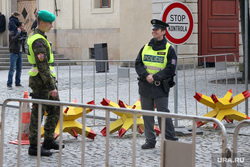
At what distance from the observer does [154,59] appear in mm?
7594

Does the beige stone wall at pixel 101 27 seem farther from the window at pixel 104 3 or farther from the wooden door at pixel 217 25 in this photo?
the wooden door at pixel 217 25

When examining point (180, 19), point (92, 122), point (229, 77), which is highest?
point (180, 19)

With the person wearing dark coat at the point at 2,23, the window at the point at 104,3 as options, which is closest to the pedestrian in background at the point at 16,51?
the window at the point at 104,3

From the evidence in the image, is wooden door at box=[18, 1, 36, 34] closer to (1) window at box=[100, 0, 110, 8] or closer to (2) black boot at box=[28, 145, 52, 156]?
(1) window at box=[100, 0, 110, 8]

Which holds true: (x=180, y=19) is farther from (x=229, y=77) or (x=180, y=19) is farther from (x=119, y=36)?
(x=119, y=36)

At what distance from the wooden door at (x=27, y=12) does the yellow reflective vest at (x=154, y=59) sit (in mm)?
20758

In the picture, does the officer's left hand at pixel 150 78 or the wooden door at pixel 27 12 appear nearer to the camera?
the officer's left hand at pixel 150 78

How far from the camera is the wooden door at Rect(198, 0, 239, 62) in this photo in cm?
2114

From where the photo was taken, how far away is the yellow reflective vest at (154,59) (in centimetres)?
754

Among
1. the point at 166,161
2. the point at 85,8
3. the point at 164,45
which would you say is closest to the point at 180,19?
the point at 164,45

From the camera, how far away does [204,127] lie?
8945 millimetres

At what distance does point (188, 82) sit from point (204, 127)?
11.2 feet

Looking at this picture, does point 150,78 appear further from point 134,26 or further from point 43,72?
point 134,26

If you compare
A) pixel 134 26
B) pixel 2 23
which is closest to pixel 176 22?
pixel 134 26
